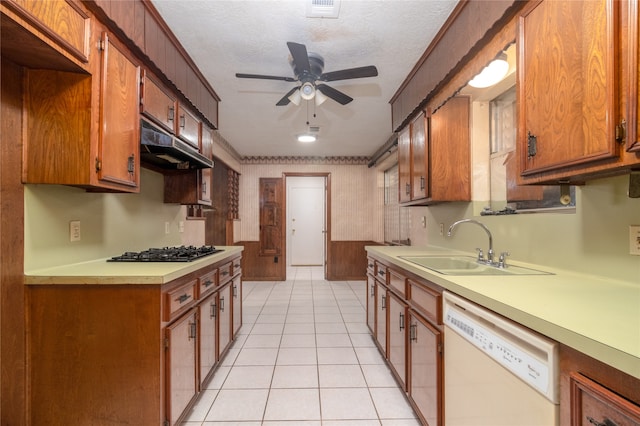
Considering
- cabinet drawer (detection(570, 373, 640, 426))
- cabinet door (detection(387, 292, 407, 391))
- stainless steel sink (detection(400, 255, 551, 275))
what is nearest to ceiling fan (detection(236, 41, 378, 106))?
stainless steel sink (detection(400, 255, 551, 275))

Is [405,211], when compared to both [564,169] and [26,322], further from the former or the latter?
[26,322]

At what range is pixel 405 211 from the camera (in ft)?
14.0

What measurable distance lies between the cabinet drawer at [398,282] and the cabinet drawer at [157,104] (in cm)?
195

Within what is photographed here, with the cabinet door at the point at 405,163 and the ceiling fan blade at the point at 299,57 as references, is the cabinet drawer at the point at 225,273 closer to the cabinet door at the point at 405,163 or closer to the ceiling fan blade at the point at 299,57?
the ceiling fan blade at the point at 299,57

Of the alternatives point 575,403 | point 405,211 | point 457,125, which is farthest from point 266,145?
point 575,403

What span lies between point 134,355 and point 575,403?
5.41ft

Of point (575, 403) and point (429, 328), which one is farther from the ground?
point (575, 403)

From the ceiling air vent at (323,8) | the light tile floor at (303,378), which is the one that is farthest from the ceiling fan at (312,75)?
the light tile floor at (303,378)

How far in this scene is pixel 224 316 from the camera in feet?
8.09

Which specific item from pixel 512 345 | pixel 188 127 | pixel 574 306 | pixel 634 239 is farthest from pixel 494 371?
pixel 188 127

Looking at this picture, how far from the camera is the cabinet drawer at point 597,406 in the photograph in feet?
1.96

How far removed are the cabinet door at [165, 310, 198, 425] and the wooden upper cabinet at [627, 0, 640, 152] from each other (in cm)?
193

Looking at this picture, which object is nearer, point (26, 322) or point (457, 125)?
point (26, 322)

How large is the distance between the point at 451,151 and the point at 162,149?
215 centimetres
